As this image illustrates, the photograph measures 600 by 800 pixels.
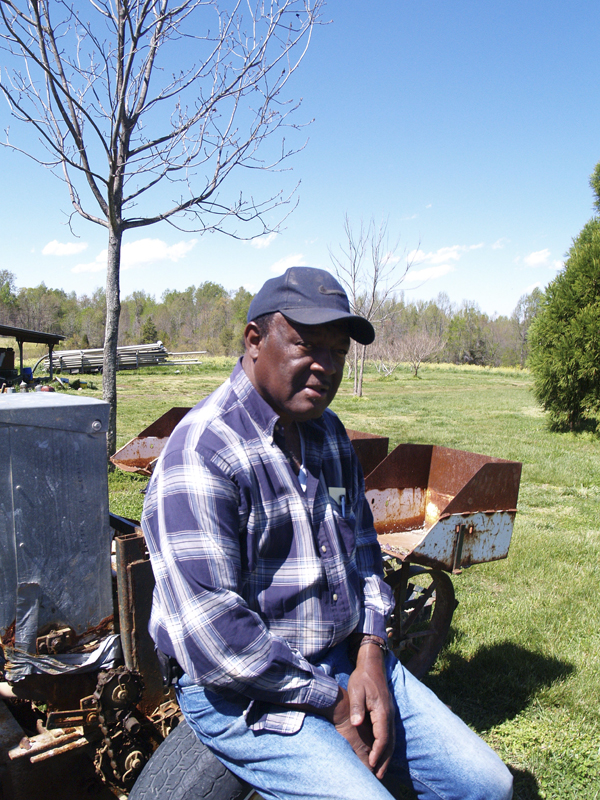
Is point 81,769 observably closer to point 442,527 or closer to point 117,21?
point 442,527

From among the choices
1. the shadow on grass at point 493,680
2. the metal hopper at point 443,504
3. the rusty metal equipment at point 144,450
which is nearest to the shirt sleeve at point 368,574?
the metal hopper at point 443,504

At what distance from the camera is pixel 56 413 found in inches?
69.2

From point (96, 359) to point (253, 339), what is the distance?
31.0 metres

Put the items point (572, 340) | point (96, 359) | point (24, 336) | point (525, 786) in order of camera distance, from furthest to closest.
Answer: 1. point (96, 359)
2. point (24, 336)
3. point (572, 340)
4. point (525, 786)

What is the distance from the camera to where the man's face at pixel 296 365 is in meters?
1.69

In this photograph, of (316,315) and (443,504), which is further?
(443,504)

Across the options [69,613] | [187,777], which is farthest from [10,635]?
[187,777]

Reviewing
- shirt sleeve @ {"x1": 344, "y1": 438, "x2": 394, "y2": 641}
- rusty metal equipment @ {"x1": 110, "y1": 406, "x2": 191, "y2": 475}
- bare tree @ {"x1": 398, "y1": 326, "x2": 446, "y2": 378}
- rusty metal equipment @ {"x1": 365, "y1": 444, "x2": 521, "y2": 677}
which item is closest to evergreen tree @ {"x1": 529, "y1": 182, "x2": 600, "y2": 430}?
rusty metal equipment @ {"x1": 365, "y1": 444, "x2": 521, "y2": 677}

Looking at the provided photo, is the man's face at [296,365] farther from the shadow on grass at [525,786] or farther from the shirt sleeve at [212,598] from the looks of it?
the shadow on grass at [525,786]

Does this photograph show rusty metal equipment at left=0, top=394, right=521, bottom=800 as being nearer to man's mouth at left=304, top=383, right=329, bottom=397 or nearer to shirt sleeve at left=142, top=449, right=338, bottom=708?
shirt sleeve at left=142, top=449, right=338, bottom=708

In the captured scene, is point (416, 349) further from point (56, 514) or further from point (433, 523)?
point (56, 514)

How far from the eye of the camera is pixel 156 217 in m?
6.50

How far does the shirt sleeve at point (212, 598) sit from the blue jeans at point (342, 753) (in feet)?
0.35

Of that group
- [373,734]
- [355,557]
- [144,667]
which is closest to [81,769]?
[144,667]
